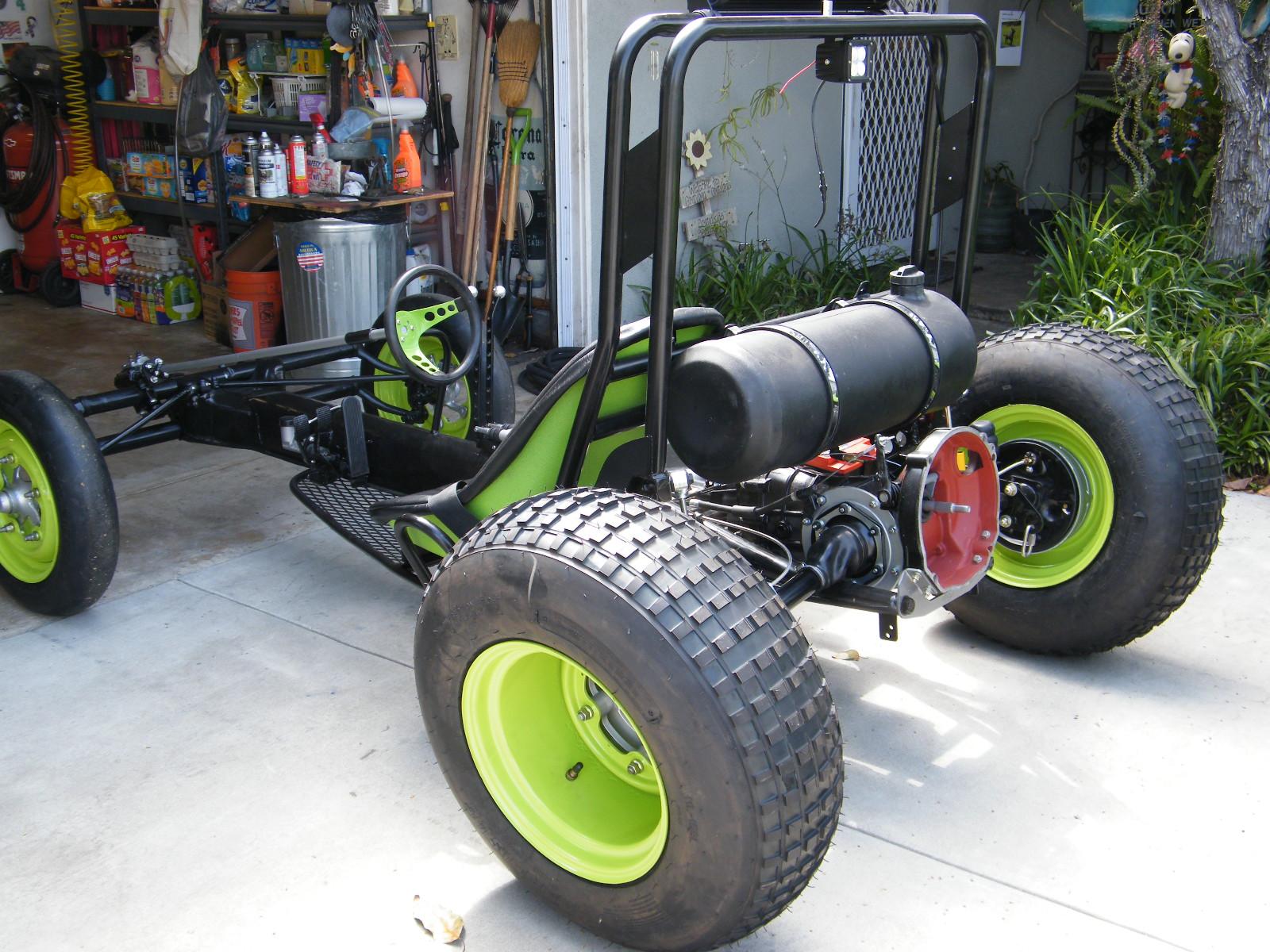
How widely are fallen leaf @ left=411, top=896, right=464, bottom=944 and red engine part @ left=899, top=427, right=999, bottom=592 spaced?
1232 mm

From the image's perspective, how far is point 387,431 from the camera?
364 centimetres

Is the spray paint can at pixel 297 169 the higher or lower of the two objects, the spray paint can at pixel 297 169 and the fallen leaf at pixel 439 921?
the higher

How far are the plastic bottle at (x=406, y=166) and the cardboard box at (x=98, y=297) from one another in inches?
92.8

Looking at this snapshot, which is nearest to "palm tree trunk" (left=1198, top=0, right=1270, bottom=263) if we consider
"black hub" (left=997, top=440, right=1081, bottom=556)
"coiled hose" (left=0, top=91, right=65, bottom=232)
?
"black hub" (left=997, top=440, right=1081, bottom=556)

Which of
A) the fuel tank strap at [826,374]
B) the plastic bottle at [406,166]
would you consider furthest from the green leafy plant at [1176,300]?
the plastic bottle at [406,166]

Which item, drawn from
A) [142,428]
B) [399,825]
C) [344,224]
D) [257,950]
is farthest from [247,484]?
[257,950]

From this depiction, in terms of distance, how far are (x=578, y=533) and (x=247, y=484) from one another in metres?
3.02

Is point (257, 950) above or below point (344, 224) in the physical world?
below

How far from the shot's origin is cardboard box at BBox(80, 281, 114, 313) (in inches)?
299

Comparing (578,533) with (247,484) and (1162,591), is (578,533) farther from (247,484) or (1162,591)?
(247,484)

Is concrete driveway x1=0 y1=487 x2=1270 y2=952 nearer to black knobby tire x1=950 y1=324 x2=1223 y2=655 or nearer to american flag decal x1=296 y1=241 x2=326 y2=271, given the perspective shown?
black knobby tire x1=950 y1=324 x2=1223 y2=655

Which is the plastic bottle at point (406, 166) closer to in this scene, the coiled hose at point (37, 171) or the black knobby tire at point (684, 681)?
the coiled hose at point (37, 171)

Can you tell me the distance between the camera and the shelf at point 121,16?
717 centimetres

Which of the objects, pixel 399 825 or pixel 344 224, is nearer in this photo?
pixel 399 825
